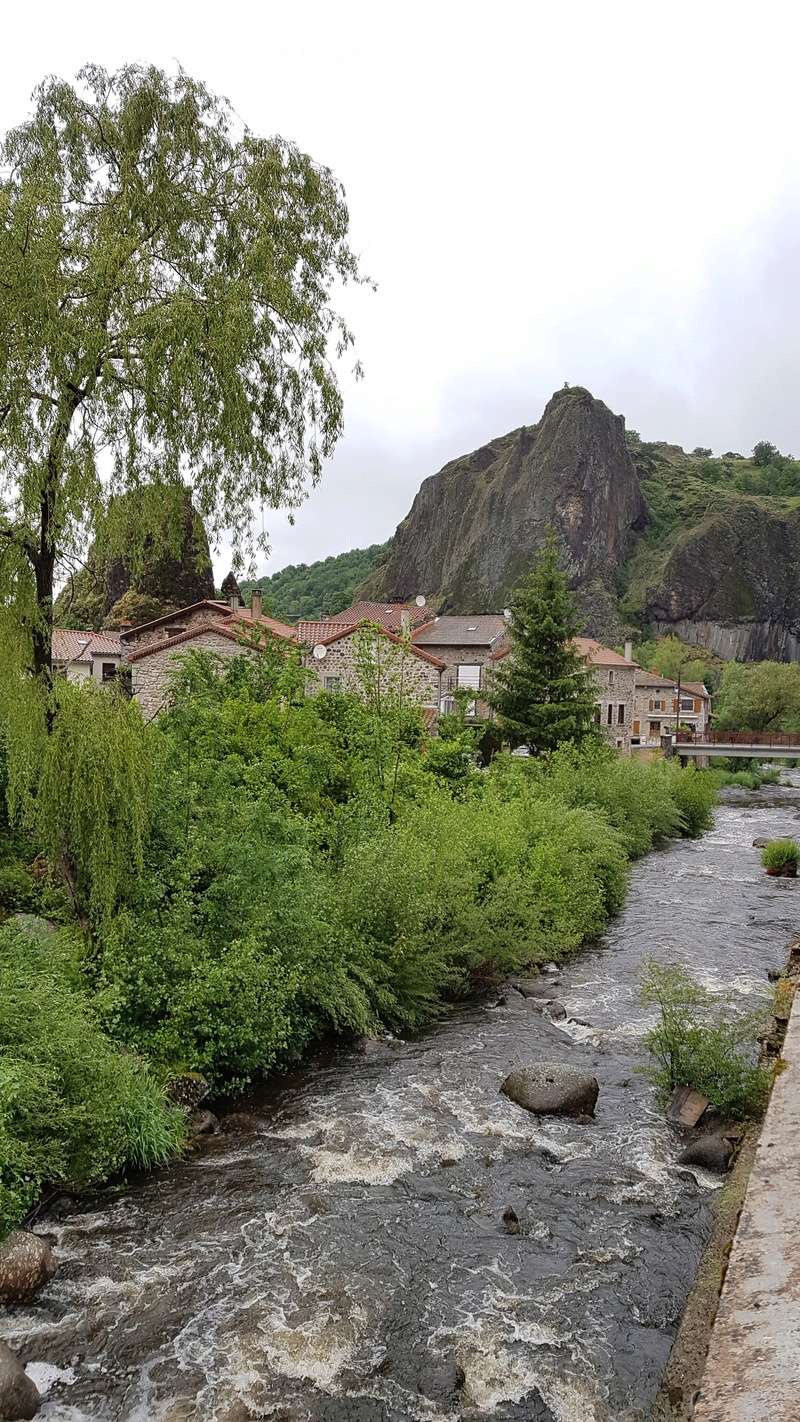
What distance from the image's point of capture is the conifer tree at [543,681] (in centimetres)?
3109

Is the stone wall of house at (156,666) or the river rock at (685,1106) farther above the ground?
the stone wall of house at (156,666)

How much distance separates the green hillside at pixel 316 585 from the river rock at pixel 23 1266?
447 feet

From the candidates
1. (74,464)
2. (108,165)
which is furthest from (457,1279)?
(108,165)

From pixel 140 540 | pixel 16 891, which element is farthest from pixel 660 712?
pixel 16 891

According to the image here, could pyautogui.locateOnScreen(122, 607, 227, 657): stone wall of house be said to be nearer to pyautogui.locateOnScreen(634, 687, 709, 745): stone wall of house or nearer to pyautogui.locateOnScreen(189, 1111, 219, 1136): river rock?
pyautogui.locateOnScreen(189, 1111, 219, 1136): river rock

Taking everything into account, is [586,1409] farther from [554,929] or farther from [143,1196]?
[554,929]

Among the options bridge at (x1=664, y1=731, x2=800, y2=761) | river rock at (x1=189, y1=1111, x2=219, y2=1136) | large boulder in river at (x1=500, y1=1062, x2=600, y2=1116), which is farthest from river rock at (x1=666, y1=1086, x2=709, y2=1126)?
bridge at (x1=664, y1=731, x2=800, y2=761)

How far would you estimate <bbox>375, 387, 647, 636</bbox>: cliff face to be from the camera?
488 ft

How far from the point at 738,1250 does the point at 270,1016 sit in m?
5.20

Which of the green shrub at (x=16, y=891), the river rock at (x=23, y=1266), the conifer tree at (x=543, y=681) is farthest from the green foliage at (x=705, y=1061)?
the conifer tree at (x=543, y=681)

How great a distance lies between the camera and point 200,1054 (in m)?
9.34

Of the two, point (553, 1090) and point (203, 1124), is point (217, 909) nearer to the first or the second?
point (203, 1124)

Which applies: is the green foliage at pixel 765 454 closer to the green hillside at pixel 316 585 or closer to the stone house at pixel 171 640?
the green hillside at pixel 316 585

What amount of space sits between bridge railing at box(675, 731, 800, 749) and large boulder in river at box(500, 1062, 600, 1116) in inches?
2113
